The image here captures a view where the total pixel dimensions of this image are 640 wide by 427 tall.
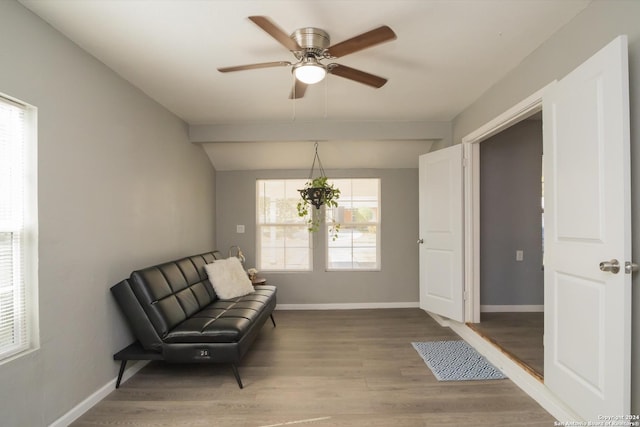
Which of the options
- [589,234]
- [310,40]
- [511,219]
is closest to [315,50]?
[310,40]

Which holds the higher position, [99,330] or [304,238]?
[304,238]

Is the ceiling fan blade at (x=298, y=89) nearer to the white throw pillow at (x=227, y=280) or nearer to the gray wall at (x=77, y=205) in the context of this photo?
the gray wall at (x=77, y=205)

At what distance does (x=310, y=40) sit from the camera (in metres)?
2.04

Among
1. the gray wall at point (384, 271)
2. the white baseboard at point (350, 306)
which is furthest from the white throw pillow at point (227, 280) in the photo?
the white baseboard at point (350, 306)

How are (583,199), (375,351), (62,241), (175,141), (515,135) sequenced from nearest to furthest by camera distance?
(583,199) < (62,241) < (375,351) < (175,141) < (515,135)

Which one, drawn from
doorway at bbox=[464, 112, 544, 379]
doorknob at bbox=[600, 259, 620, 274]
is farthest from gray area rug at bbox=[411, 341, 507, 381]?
doorknob at bbox=[600, 259, 620, 274]

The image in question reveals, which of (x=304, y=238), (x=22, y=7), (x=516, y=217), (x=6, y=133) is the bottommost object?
(x=304, y=238)

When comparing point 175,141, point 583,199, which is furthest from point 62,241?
point 583,199

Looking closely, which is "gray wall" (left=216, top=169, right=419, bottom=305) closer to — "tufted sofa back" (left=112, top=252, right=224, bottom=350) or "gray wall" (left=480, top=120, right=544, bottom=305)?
"gray wall" (left=480, top=120, right=544, bottom=305)

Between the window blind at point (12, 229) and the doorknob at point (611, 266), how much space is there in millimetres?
3014

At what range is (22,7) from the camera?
184cm

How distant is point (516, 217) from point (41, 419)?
4.75 meters

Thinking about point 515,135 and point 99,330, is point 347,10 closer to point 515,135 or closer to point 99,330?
point 99,330

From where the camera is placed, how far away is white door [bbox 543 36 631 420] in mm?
1560
